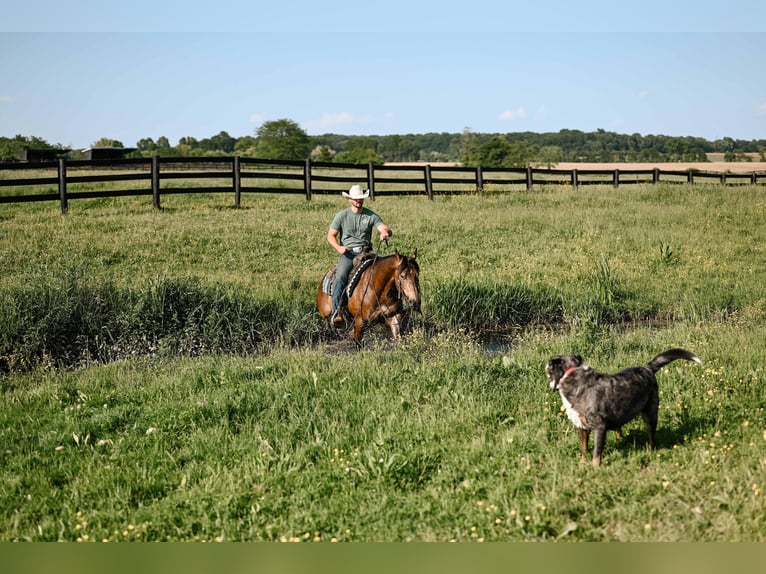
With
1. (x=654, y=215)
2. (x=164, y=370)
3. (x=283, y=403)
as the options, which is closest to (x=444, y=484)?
(x=283, y=403)

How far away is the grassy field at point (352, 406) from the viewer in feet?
17.2

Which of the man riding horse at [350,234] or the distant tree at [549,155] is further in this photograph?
the distant tree at [549,155]

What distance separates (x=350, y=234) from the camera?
1102cm

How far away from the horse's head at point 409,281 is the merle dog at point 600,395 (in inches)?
172

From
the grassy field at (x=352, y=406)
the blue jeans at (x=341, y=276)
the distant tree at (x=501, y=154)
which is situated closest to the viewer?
the grassy field at (x=352, y=406)

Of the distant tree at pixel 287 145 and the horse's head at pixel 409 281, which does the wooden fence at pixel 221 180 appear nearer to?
the horse's head at pixel 409 281

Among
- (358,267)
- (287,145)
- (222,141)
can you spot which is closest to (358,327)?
(358,267)

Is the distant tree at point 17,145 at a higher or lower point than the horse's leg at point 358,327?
higher

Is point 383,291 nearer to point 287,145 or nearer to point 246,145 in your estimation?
point 287,145

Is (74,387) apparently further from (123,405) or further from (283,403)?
(283,403)

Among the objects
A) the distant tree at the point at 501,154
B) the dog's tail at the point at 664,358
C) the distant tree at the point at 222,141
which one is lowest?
the dog's tail at the point at 664,358

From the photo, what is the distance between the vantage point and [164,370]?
9703 mm

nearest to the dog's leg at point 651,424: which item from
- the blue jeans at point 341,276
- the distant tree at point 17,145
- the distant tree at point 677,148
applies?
the blue jeans at point 341,276

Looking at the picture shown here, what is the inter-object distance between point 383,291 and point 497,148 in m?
84.5
